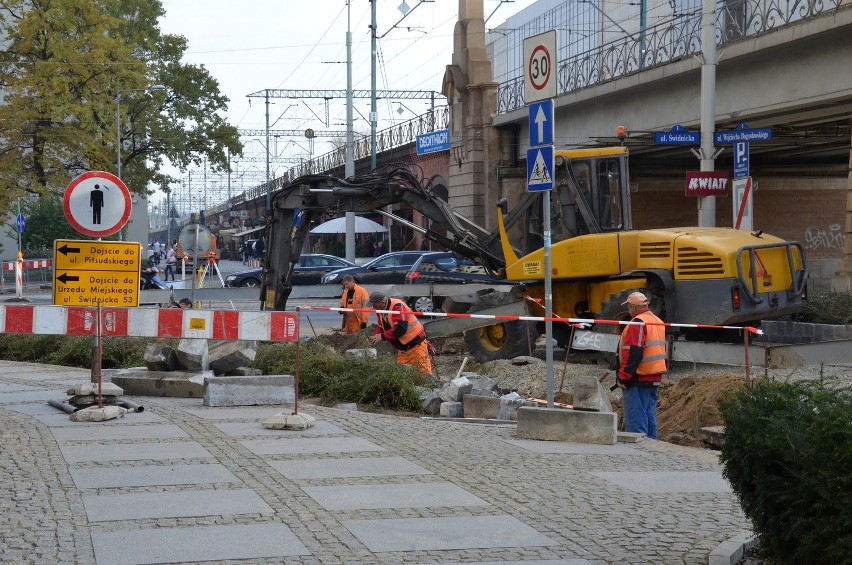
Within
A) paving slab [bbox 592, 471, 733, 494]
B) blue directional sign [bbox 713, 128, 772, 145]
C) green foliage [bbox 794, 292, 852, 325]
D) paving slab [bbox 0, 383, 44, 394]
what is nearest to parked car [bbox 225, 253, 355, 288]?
green foliage [bbox 794, 292, 852, 325]

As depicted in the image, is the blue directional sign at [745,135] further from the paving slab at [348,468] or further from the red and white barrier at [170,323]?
the paving slab at [348,468]

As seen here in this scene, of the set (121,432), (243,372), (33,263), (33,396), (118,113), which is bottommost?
(121,432)

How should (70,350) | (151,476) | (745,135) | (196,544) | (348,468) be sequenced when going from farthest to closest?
(745,135) → (70,350) → (348,468) → (151,476) → (196,544)

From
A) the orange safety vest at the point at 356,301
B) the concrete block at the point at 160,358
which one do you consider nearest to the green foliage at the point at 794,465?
the concrete block at the point at 160,358

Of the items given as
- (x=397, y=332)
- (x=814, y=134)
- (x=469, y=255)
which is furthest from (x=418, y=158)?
(x=397, y=332)

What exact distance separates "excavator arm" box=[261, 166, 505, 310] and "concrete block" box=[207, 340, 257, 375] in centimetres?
567

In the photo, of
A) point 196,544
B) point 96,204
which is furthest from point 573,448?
point 96,204

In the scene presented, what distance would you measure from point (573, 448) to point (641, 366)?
1528 millimetres

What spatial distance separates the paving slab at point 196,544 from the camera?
6.41 m

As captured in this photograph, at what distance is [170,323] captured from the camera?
42.8 ft

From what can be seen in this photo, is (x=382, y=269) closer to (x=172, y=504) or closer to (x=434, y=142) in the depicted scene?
(x=434, y=142)

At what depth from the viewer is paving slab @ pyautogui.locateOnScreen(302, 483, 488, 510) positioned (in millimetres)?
7840

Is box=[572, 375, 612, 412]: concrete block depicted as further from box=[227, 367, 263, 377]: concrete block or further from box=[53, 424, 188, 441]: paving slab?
box=[227, 367, 263, 377]: concrete block

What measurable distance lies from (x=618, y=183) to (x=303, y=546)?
12142mm
